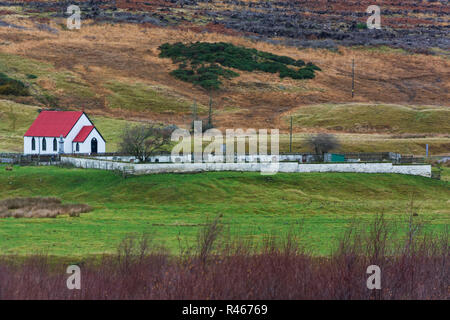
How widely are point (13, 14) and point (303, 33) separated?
71.2 meters

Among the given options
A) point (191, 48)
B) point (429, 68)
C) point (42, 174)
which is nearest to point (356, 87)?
point (429, 68)

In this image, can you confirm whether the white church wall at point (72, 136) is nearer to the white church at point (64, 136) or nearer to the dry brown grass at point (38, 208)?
the white church at point (64, 136)

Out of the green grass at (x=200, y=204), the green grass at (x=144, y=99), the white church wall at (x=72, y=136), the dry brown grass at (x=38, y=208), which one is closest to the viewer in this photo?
the green grass at (x=200, y=204)

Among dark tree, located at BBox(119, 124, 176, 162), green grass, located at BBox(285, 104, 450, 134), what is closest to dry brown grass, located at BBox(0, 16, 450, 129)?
green grass, located at BBox(285, 104, 450, 134)

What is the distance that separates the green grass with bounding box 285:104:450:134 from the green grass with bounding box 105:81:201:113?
20033 millimetres

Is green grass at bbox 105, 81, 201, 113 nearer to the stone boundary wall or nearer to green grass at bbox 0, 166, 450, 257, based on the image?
green grass at bbox 0, 166, 450, 257

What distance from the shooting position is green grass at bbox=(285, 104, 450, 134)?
92500 millimetres

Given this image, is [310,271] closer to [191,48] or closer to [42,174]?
[42,174]

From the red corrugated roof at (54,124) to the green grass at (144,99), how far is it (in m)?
35.6

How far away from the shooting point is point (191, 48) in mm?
140500

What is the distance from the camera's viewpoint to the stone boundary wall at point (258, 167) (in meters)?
49.1

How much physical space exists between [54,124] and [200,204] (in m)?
32.7

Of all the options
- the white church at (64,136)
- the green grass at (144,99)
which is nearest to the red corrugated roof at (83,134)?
the white church at (64,136)

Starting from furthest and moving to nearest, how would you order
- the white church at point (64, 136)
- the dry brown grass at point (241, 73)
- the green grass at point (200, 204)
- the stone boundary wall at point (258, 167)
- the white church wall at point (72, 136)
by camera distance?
the dry brown grass at point (241, 73) → the white church at point (64, 136) → the white church wall at point (72, 136) → the stone boundary wall at point (258, 167) → the green grass at point (200, 204)
